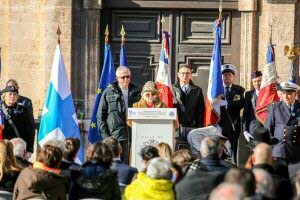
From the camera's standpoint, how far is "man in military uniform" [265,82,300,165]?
51.6 ft

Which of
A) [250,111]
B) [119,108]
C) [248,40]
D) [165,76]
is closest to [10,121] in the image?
[119,108]

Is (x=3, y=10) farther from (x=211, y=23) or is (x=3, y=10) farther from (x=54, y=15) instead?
(x=211, y=23)

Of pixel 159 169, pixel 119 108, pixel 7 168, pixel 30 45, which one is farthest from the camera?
pixel 30 45

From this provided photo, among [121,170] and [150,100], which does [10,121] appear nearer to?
[150,100]

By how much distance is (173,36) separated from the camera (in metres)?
19.0

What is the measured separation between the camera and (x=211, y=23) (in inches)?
745

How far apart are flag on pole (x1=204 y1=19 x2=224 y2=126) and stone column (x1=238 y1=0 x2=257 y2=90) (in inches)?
49.1

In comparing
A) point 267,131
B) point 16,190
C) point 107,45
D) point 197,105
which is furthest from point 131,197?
point 107,45

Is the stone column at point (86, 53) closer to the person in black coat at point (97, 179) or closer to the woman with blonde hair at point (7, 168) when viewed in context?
the woman with blonde hair at point (7, 168)

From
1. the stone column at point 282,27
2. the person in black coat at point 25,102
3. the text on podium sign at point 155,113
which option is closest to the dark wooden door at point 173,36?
the stone column at point 282,27

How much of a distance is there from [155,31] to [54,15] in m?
1.56

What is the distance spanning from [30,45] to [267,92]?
12.9 feet

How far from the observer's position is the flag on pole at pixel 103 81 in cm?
1720

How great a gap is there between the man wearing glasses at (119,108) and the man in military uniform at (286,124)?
1.85 meters
